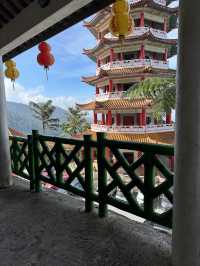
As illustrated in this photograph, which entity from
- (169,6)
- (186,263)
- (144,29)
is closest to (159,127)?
(144,29)

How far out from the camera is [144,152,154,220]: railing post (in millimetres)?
1872

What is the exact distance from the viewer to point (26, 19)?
2424 mm

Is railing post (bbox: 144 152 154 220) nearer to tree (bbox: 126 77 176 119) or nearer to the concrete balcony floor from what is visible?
the concrete balcony floor

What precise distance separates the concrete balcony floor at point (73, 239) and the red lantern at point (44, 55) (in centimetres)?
180

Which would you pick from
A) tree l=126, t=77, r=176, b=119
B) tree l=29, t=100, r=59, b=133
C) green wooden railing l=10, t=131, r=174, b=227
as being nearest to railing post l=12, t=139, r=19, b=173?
green wooden railing l=10, t=131, r=174, b=227

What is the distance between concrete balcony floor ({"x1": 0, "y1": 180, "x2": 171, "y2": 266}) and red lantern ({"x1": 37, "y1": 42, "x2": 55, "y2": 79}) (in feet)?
5.89

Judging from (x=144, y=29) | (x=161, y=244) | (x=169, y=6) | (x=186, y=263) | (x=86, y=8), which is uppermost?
(x=169, y=6)

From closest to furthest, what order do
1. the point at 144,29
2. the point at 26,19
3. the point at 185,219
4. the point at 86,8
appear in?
the point at 185,219 → the point at 86,8 → the point at 26,19 → the point at 144,29

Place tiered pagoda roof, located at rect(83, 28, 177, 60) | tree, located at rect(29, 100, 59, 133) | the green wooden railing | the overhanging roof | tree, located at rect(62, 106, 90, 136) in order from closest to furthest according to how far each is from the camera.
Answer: the green wooden railing, the overhanging roof, tiered pagoda roof, located at rect(83, 28, 177, 60), tree, located at rect(62, 106, 90, 136), tree, located at rect(29, 100, 59, 133)

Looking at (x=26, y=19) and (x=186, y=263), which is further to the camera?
(x=26, y=19)

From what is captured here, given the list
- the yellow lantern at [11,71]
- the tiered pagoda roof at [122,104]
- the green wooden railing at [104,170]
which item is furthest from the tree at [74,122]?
the green wooden railing at [104,170]

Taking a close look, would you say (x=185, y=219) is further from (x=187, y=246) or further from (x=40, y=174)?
(x=40, y=174)

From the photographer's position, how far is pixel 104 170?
7.38 ft

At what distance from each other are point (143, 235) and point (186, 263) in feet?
1.86
